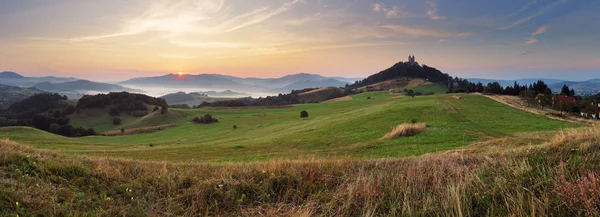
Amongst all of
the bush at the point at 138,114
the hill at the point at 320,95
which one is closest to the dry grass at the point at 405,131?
the bush at the point at 138,114

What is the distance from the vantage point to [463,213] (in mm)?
5551

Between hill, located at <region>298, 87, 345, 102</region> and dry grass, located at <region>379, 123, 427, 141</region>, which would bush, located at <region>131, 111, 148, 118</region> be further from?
dry grass, located at <region>379, 123, 427, 141</region>

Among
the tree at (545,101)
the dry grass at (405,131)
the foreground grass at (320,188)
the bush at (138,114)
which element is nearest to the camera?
the foreground grass at (320,188)

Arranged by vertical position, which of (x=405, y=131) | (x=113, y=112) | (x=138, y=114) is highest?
(x=405, y=131)

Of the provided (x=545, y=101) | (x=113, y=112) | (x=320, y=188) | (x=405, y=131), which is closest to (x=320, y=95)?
(x=113, y=112)

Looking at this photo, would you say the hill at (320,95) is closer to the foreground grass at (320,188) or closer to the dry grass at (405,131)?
the dry grass at (405,131)

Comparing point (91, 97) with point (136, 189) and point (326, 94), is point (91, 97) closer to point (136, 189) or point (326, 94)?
point (326, 94)

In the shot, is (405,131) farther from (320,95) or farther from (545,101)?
(320,95)

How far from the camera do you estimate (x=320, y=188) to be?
287 inches

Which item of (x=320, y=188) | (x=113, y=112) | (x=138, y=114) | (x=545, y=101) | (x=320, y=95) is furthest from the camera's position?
(x=320, y=95)

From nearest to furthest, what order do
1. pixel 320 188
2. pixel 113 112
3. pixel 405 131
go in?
1. pixel 320 188
2. pixel 405 131
3. pixel 113 112

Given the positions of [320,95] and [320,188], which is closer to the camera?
[320,188]

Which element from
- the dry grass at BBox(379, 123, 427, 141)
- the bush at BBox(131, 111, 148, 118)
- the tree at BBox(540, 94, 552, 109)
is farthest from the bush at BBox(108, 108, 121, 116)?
the tree at BBox(540, 94, 552, 109)

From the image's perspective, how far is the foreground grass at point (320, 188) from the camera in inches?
219
